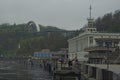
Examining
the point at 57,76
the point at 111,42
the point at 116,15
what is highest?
the point at 116,15

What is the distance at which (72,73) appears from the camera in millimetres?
41812

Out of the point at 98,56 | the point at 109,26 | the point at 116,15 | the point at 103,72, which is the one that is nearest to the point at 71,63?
the point at 103,72

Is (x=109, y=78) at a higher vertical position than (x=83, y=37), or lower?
lower

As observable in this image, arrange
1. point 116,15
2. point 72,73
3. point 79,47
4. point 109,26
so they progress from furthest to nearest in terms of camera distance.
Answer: point 116,15, point 109,26, point 79,47, point 72,73

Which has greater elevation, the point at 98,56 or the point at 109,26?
the point at 109,26

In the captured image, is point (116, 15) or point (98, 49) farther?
point (116, 15)

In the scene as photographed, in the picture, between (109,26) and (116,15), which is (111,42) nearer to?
(109,26)

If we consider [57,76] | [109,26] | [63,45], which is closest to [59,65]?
[57,76]

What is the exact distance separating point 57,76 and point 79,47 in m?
90.6

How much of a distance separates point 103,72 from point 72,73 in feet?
30.4

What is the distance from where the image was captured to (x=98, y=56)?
7362 cm

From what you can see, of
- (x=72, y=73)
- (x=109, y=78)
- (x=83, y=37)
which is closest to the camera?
(x=109, y=78)

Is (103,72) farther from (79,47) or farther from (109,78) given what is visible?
(79,47)

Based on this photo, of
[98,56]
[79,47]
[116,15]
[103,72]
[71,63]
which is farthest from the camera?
[116,15]
